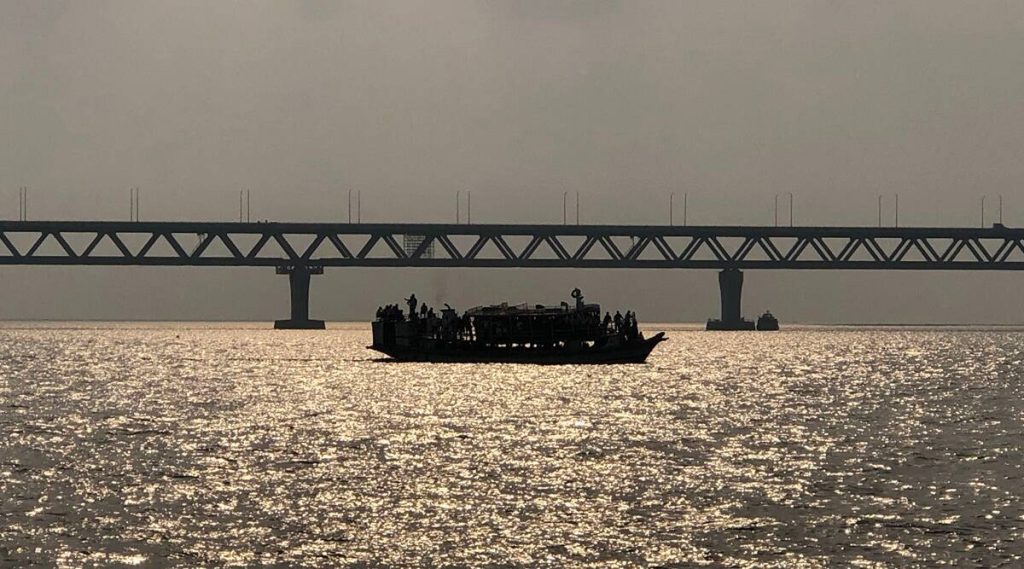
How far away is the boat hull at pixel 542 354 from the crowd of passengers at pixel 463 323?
100cm

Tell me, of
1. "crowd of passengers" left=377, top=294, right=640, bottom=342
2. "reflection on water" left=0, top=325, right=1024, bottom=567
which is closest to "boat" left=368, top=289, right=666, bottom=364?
"crowd of passengers" left=377, top=294, right=640, bottom=342

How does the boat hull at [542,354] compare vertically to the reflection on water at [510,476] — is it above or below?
above

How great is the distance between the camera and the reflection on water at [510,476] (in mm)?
33844

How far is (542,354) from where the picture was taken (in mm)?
123312

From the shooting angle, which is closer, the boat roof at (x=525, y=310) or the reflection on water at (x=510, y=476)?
the reflection on water at (x=510, y=476)

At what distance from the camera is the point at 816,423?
221ft

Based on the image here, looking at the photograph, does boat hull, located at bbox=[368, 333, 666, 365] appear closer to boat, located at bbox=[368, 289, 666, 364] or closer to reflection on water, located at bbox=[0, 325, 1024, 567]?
boat, located at bbox=[368, 289, 666, 364]

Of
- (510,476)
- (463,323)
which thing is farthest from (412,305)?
(510,476)

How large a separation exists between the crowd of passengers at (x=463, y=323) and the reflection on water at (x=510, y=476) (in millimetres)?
28006

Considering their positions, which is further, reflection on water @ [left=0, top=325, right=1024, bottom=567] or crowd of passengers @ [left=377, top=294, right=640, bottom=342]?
crowd of passengers @ [left=377, top=294, right=640, bottom=342]

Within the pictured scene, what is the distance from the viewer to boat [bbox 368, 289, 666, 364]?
402 feet

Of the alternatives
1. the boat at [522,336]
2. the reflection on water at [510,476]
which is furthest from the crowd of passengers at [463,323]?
the reflection on water at [510,476]

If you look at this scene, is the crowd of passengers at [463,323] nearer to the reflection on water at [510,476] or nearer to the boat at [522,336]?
the boat at [522,336]

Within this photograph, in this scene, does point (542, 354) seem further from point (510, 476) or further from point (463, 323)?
point (510, 476)
